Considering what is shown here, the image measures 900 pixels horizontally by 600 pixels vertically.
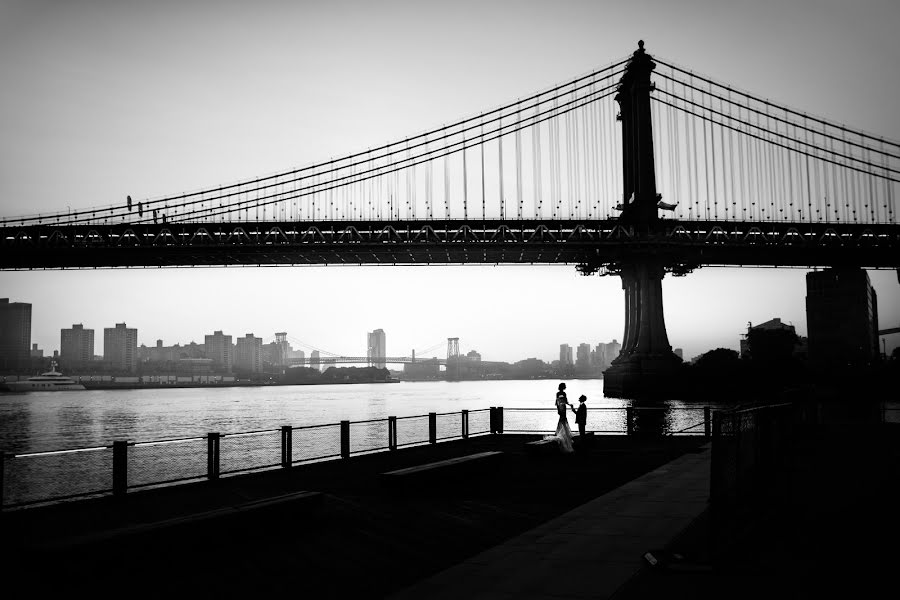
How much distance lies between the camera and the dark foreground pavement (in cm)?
737

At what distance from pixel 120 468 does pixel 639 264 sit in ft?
229

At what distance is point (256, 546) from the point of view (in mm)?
9086

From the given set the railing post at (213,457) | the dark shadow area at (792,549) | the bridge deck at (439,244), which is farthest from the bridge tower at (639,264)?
the dark shadow area at (792,549)

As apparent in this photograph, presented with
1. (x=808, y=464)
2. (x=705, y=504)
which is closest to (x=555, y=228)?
(x=808, y=464)

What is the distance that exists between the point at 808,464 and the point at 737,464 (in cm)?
791

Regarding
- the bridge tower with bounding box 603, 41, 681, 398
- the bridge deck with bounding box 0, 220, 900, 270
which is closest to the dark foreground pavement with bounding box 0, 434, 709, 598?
the bridge tower with bounding box 603, 41, 681, 398

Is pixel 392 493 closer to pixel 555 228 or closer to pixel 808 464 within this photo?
pixel 808 464

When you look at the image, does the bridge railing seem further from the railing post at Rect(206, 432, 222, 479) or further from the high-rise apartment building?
the high-rise apartment building

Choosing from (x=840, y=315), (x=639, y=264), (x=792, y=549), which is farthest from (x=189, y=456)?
(x=840, y=315)

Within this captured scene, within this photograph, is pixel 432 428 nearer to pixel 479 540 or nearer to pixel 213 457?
pixel 213 457

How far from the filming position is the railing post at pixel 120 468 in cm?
1325

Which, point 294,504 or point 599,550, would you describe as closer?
point 599,550

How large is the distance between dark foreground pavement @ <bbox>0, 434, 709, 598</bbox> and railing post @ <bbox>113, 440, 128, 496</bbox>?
Result: 284 mm

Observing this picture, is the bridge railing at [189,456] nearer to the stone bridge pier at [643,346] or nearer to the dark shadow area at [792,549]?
the dark shadow area at [792,549]
